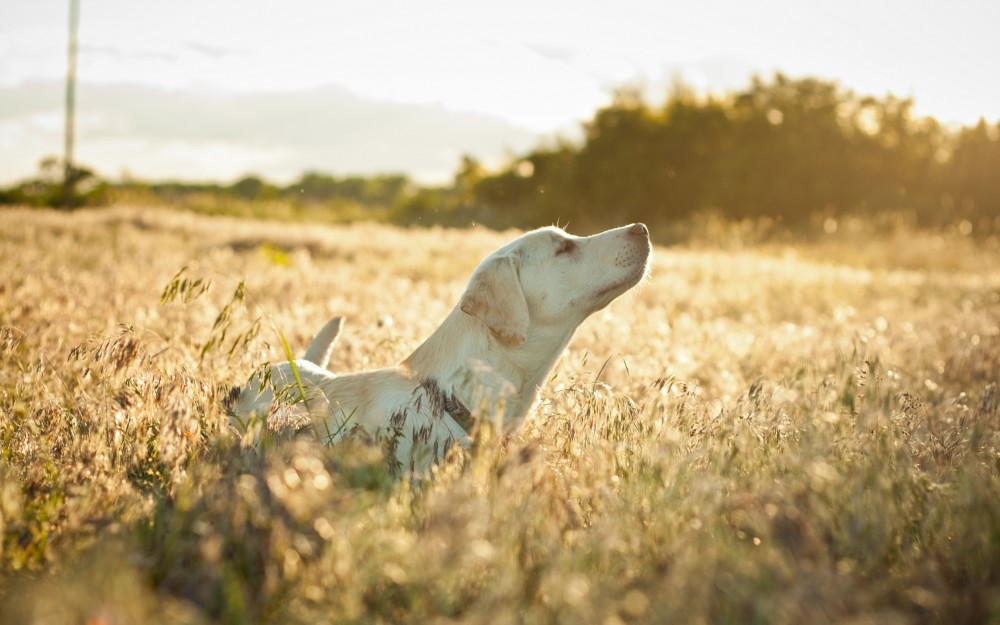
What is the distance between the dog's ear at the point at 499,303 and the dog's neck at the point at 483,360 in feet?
0.34

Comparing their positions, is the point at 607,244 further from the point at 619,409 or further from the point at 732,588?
the point at 732,588

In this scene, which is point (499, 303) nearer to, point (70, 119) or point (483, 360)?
point (483, 360)

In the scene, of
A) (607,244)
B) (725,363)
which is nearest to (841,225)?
(725,363)

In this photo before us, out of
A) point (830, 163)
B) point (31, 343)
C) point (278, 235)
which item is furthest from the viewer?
point (830, 163)

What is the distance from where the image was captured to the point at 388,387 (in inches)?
141

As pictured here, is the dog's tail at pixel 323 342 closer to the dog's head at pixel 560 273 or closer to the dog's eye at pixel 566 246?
the dog's head at pixel 560 273

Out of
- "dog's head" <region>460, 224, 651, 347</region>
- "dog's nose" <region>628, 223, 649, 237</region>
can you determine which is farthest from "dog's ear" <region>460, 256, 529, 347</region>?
"dog's nose" <region>628, 223, 649, 237</region>

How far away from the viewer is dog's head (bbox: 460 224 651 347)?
3.75 meters

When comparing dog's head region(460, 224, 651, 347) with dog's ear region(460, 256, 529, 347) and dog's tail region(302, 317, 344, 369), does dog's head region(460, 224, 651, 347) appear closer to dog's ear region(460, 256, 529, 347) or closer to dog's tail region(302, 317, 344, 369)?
dog's ear region(460, 256, 529, 347)

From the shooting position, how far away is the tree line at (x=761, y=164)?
27.9m

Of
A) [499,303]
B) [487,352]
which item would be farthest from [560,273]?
[487,352]

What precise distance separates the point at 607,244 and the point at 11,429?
9.24 ft

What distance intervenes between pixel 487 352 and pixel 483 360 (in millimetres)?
54

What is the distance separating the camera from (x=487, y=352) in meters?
3.68
